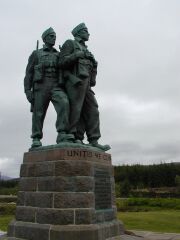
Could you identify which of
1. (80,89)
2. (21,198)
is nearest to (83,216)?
(21,198)

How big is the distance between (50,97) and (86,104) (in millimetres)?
879

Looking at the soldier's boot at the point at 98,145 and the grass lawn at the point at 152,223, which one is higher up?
the soldier's boot at the point at 98,145

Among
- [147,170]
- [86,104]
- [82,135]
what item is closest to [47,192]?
[82,135]

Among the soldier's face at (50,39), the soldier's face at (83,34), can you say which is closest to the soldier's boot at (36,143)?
the soldier's face at (50,39)

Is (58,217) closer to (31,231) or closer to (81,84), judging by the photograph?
(31,231)

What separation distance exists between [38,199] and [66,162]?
1.02 m

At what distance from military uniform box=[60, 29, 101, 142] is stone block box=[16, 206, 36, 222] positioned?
1.93 meters

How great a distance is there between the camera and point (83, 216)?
24.1 feet

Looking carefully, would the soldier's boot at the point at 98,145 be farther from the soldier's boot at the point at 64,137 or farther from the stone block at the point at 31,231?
the stone block at the point at 31,231

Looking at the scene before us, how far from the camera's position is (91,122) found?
8922 millimetres

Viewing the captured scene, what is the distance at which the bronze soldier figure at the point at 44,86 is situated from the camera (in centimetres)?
857

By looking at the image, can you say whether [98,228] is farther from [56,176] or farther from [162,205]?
[162,205]

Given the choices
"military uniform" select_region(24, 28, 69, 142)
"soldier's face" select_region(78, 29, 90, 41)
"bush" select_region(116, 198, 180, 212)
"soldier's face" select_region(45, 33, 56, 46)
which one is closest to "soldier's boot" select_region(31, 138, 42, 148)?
"military uniform" select_region(24, 28, 69, 142)

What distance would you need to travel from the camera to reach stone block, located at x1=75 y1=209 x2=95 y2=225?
7.32 m
